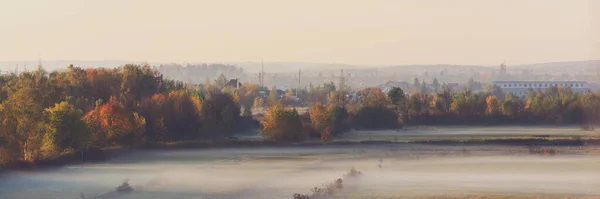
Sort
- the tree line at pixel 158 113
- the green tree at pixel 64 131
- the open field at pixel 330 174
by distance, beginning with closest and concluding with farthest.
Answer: the open field at pixel 330 174, the tree line at pixel 158 113, the green tree at pixel 64 131

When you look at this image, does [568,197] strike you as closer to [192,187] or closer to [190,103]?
[192,187]

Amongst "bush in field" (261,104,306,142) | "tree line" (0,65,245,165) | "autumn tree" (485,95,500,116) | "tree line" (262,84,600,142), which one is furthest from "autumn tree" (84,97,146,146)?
"autumn tree" (485,95,500,116)

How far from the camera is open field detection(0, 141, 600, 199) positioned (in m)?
35.0

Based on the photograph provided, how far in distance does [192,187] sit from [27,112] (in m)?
15.0

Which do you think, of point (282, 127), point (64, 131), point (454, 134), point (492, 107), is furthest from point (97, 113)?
point (492, 107)

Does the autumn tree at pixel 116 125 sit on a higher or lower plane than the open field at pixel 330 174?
higher

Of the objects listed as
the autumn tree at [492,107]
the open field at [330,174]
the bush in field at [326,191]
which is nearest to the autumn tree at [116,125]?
the open field at [330,174]

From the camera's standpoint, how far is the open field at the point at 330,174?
115ft

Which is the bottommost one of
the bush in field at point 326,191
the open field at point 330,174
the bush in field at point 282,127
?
the open field at point 330,174

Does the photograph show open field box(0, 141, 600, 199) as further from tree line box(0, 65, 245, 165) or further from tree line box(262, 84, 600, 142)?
tree line box(262, 84, 600, 142)

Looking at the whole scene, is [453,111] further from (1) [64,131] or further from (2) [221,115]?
(1) [64,131]

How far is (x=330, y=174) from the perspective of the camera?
4316 centimetres

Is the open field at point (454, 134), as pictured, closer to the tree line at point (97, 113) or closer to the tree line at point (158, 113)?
the tree line at point (158, 113)

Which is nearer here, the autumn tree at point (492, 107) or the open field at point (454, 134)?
the open field at point (454, 134)
